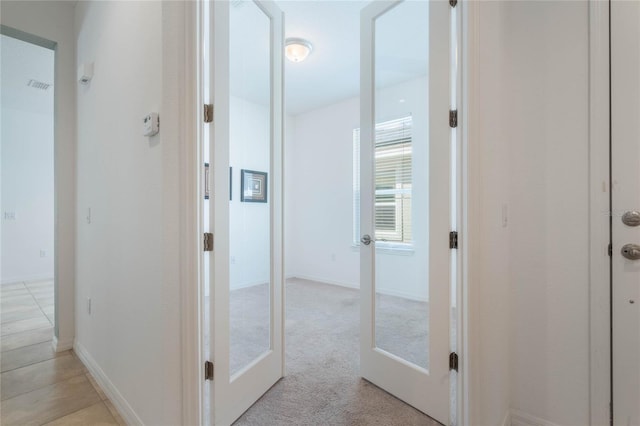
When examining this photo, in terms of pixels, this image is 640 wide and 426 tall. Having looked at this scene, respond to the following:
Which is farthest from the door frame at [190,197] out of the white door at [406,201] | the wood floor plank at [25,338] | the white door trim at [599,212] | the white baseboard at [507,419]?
the wood floor plank at [25,338]

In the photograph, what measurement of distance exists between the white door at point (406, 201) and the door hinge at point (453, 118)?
32mm

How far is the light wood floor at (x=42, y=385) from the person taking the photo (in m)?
1.59

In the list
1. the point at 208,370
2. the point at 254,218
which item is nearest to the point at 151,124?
the point at 254,218

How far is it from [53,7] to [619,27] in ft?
11.4

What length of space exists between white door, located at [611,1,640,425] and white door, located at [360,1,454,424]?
0.63m

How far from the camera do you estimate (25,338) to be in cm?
258

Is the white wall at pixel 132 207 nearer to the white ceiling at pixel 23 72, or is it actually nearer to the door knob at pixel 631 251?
the white ceiling at pixel 23 72

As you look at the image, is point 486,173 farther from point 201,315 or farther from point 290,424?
point 290,424

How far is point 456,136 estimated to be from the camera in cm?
137

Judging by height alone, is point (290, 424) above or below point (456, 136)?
below

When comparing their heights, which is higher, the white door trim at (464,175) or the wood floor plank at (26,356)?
the white door trim at (464,175)

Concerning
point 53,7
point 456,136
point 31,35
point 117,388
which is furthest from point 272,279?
point 53,7

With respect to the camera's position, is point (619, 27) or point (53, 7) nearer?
point (619, 27)

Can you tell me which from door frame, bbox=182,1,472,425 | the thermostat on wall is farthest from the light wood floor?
the thermostat on wall
